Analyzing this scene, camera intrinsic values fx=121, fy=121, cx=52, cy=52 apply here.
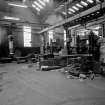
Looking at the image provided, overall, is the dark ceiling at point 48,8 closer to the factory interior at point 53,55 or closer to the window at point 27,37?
the factory interior at point 53,55

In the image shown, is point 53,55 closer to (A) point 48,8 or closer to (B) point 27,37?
(A) point 48,8

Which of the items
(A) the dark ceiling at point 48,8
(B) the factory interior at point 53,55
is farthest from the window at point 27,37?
(A) the dark ceiling at point 48,8

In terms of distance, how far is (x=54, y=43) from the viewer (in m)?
6.95

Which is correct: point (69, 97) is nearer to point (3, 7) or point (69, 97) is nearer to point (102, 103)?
point (102, 103)

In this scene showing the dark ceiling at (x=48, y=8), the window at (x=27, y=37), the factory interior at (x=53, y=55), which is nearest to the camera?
the factory interior at (x=53, y=55)

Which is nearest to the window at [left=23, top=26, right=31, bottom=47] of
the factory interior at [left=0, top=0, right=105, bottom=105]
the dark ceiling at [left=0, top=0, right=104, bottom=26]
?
the factory interior at [left=0, top=0, right=105, bottom=105]

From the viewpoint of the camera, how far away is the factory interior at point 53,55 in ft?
6.48

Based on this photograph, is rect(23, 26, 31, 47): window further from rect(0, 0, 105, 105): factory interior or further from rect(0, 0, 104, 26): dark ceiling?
rect(0, 0, 104, 26): dark ceiling

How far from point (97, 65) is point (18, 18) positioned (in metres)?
7.65

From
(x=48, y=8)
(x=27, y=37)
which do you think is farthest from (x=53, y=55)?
(x=27, y=37)

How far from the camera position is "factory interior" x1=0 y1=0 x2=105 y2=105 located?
198 cm

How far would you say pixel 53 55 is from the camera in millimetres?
5676

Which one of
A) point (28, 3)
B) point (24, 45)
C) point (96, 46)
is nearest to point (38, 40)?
point (24, 45)

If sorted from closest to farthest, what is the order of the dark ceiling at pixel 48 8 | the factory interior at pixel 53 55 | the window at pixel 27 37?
1. the factory interior at pixel 53 55
2. the dark ceiling at pixel 48 8
3. the window at pixel 27 37
